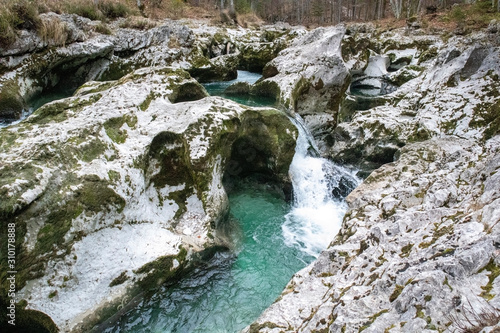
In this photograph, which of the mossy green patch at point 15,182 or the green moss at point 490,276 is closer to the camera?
the green moss at point 490,276

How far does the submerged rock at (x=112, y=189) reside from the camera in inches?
209

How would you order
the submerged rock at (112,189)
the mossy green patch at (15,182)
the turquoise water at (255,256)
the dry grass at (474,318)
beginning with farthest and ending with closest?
the turquoise water at (255,256), the submerged rock at (112,189), the mossy green patch at (15,182), the dry grass at (474,318)

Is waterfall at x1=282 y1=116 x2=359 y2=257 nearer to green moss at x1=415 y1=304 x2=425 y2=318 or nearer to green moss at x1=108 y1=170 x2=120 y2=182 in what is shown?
green moss at x1=108 y1=170 x2=120 y2=182

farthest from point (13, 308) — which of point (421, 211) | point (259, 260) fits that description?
point (421, 211)

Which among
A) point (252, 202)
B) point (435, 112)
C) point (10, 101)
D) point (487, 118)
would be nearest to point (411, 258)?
point (252, 202)

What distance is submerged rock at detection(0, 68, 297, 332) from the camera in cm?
530

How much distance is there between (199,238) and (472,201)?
524 centimetres

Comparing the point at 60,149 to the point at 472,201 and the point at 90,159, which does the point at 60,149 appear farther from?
the point at 472,201

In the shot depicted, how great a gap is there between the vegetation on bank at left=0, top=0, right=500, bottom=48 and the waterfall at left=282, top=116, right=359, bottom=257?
500 inches

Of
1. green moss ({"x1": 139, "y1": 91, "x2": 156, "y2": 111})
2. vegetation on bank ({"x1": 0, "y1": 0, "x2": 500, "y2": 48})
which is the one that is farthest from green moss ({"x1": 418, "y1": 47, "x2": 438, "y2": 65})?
green moss ({"x1": 139, "y1": 91, "x2": 156, "y2": 111})

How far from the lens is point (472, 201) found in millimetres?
4246

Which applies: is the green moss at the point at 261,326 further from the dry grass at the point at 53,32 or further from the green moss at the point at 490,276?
the dry grass at the point at 53,32

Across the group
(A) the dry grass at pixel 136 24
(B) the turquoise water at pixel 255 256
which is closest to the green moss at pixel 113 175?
(B) the turquoise water at pixel 255 256

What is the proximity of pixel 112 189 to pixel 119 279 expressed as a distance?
177 cm
